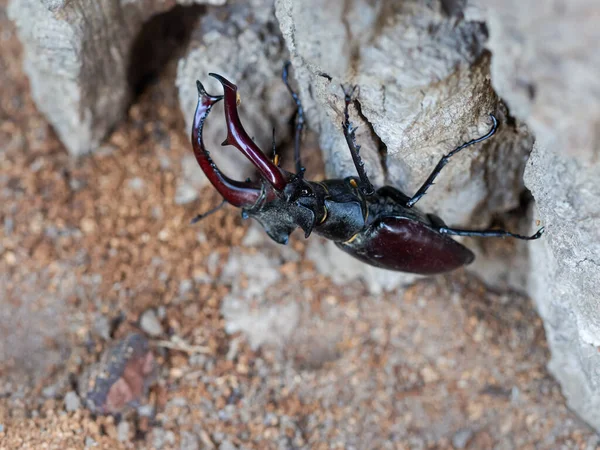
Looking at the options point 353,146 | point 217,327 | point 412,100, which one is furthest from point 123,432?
point 412,100

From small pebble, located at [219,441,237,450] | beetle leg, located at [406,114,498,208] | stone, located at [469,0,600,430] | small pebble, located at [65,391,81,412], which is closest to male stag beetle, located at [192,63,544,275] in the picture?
beetle leg, located at [406,114,498,208]

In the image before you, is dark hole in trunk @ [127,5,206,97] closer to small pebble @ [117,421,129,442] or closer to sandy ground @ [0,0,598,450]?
sandy ground @ [0,0,598,450]

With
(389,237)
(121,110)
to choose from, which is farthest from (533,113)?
(121,110)

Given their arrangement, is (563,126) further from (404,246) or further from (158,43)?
(158,43)

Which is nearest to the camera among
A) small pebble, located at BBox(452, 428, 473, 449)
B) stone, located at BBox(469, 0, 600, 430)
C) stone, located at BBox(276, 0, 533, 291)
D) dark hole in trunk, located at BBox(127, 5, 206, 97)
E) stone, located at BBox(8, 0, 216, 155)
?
A: stone, located at BBox(469, 0, 600, 430)

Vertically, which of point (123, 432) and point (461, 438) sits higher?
point (123, 432)

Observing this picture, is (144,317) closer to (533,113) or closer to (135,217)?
(135,217)
